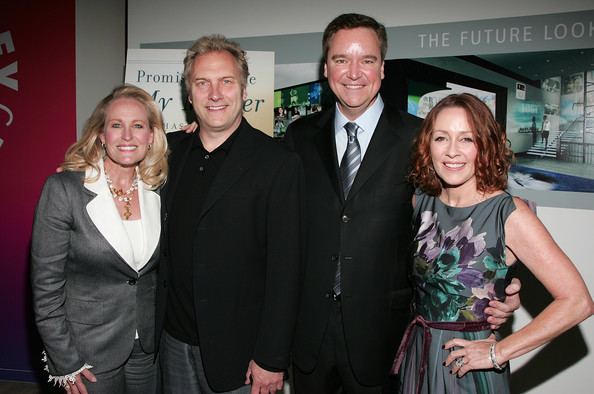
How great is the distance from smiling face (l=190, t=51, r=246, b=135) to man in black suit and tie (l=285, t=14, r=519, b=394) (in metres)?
0.40

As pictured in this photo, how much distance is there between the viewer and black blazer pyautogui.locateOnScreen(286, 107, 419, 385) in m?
1.99

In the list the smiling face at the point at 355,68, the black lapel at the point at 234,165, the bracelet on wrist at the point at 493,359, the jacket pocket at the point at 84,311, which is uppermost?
the smiling face at the point at 355,68

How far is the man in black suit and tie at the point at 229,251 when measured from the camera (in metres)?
1.87

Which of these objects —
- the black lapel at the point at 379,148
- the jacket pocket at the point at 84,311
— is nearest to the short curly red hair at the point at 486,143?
the black lapel at the point at 379,148

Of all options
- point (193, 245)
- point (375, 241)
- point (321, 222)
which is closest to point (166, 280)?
point (193, 245)

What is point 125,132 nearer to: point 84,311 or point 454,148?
point 84,311

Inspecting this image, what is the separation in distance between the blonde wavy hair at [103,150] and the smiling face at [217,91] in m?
0.28

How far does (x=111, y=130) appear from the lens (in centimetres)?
205

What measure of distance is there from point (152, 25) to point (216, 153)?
6.71 feet

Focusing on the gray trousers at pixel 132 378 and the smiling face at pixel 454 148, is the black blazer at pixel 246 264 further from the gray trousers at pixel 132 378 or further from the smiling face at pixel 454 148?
the smiling face at pixel 454 148

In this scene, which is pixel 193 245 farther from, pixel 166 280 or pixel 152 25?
pixel 152 25

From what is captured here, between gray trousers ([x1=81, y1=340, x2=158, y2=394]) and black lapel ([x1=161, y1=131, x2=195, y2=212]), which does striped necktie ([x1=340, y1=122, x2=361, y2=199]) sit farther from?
gray trousers ([x1=81, y1=340, x2=158, y2=394])

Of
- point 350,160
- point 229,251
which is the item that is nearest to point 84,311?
point 229,251

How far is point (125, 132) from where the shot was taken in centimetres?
205
